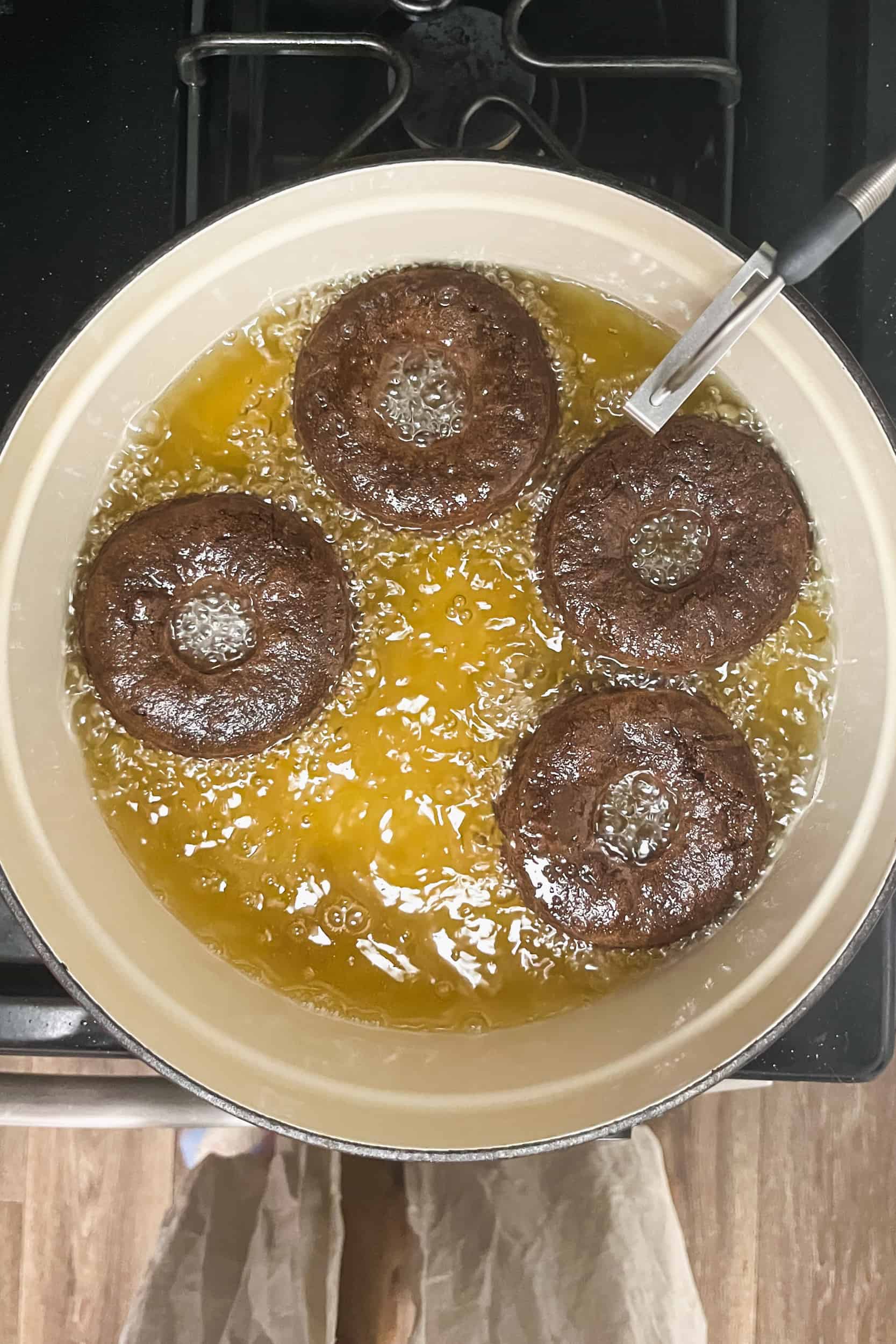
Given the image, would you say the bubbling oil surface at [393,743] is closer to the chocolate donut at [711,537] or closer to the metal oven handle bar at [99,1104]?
the chocolate donut at [711,537]

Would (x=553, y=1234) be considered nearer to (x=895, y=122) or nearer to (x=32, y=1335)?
(x=32, y=1335)

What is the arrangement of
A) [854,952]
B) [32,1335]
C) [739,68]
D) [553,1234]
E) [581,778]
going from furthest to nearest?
[32,1335]
[553,1234]
[739,68]
[581,778]
[854,952]

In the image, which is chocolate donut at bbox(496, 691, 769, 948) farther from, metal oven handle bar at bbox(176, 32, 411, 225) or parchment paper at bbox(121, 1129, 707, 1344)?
metal oven handle bar at bbox(176, 32, 411, 225)

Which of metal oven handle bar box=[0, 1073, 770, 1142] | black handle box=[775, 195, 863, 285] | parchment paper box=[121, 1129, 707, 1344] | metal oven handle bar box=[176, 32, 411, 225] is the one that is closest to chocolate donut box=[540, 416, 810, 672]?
black handle box=[775, 195, 863, 285]

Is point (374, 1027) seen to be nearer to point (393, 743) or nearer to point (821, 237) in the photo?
point (393, 743)

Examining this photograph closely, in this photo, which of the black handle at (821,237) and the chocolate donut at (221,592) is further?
the chocolate donut at (221,592)

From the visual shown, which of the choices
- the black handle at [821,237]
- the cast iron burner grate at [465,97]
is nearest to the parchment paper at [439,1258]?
the black handle at [821,237]

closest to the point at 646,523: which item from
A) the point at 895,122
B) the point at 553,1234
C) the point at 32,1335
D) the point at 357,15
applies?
the point at 895,122
